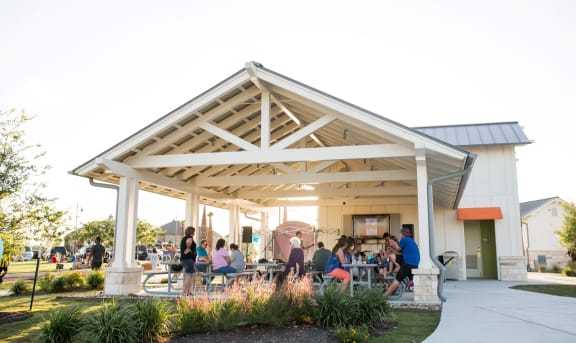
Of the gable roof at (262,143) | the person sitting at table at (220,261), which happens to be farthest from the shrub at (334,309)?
the person sitting at table at (220,261)

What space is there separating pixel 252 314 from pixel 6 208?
779 centimetres

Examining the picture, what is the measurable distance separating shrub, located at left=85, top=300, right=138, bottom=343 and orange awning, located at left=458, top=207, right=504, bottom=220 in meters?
13.2

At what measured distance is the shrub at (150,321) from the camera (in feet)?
16.1

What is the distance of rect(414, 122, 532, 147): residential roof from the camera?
635 inches

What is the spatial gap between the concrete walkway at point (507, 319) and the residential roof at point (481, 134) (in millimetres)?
7802

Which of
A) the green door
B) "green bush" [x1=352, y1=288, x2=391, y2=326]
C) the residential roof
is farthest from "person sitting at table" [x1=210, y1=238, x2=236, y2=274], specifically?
the green door

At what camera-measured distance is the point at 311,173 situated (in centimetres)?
1216

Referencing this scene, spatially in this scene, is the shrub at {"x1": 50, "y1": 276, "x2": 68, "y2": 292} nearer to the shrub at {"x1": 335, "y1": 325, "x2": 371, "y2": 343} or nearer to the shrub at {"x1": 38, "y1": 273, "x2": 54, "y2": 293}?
the shrub at {"x1": 38, "y1": 273, "x2": 54, "y2": 293}

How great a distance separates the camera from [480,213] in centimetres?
1572

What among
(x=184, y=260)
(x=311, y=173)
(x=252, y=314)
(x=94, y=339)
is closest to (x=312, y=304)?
(x=252, y=314)

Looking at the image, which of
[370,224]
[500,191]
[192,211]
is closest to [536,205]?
[500,191]

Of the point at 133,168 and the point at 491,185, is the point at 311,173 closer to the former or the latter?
the point at 133,168

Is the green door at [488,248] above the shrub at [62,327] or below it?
above

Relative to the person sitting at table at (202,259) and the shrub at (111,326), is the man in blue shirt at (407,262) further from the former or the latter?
the shrub at (111,326)
